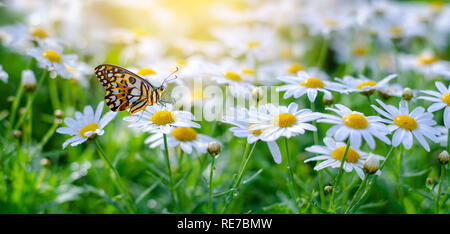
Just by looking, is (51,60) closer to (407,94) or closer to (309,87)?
(309,87)

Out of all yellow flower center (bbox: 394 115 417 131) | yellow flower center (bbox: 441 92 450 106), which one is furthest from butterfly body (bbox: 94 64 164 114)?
yellow flower center (bbox: 441 92 450 106)

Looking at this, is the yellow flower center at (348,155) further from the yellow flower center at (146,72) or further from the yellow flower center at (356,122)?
the yellow flower center at (146,72)

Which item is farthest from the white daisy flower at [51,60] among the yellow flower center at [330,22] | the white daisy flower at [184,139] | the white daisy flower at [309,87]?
the yellow flower center at [330,22]

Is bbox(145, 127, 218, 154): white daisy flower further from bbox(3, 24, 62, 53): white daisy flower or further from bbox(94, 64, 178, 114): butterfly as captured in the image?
bbox(3, 24, 62, 53): white daisy flower

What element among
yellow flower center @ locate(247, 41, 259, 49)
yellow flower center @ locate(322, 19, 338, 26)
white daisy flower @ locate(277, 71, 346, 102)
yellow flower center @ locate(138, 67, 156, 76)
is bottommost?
white daisy flower @ locate(277, 71, 346, 102)

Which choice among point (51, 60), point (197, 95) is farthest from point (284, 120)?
point (51, 60)
